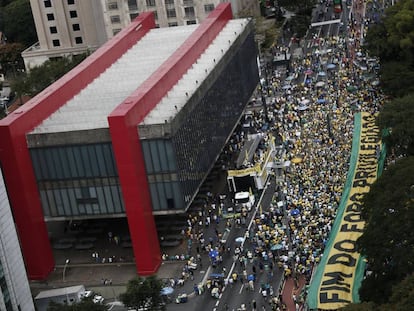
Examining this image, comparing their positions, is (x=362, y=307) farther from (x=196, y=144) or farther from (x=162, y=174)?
(x=196, y=144)

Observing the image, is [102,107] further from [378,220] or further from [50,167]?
[378,220]

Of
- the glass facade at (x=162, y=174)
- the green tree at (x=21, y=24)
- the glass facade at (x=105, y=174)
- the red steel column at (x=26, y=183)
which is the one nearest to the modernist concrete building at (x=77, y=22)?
the green tree at (x=21, y=24)

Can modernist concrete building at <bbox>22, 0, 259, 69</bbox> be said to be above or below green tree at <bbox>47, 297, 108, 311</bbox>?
above

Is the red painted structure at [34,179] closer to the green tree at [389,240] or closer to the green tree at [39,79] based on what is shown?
the green tree at [389,240]

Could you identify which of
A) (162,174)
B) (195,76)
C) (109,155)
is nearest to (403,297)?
(162,174)

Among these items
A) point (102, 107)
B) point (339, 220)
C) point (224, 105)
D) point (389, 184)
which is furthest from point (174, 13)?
point (389, 184)

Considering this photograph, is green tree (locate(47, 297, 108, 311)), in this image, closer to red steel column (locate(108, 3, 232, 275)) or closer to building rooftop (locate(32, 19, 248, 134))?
red steel column (locate(108, 3, 232, 275))

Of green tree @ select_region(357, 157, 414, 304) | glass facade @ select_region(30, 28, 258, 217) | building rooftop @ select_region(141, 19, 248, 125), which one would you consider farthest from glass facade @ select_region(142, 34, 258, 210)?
green tree @ select_region(357, 157, 414, 304)
